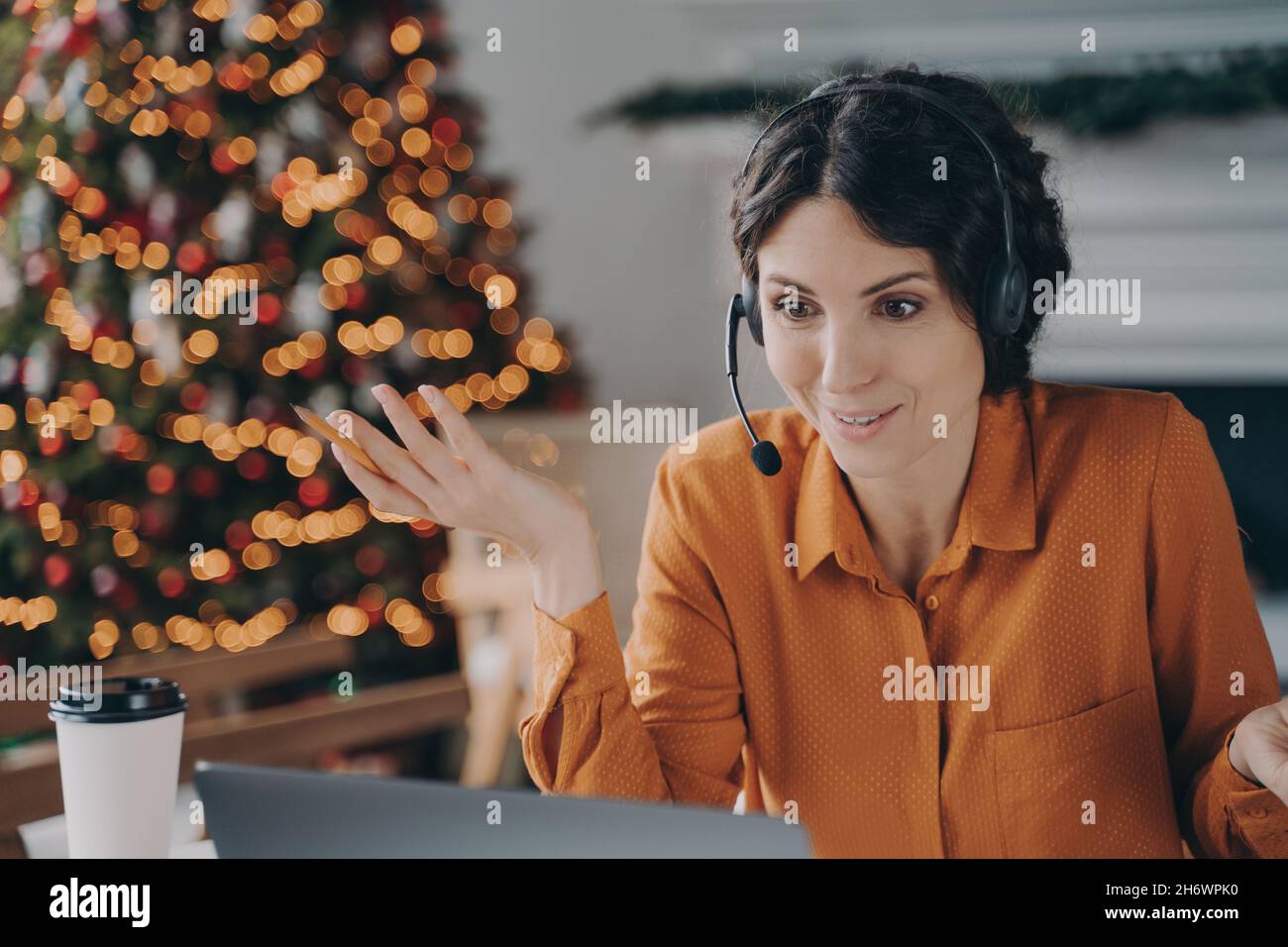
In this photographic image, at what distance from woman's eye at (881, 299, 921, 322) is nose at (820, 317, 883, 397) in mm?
19

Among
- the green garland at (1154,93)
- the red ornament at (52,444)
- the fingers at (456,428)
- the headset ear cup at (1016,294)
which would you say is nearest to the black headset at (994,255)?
the headset ear cup at (1016,294)

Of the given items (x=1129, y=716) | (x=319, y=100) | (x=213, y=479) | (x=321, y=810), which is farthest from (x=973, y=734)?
(x=319, y=100)

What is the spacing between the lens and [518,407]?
270cm

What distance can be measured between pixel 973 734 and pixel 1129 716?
119mm

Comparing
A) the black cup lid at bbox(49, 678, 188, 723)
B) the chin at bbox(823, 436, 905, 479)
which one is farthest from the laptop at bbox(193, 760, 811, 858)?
the chin at bbox(823, 436, 905, 479)

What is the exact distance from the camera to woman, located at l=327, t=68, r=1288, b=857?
2.76 feet

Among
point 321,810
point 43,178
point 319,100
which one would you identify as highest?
point 319,100

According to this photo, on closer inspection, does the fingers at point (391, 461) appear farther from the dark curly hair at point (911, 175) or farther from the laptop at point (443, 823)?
the dark curly hair at point (911, 175)

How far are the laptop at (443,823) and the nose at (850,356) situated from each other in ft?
1.26

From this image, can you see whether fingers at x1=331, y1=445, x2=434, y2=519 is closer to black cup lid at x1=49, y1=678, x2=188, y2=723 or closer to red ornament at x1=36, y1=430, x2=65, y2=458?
black cup lid at x1=49, y1=678, x2=188, y2=723

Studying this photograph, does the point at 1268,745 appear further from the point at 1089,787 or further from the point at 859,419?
the point at 859,419

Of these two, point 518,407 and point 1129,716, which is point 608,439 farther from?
point 1129,716

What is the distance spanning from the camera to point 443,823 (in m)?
0.56

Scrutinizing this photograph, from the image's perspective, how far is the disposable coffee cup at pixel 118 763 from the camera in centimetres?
65
